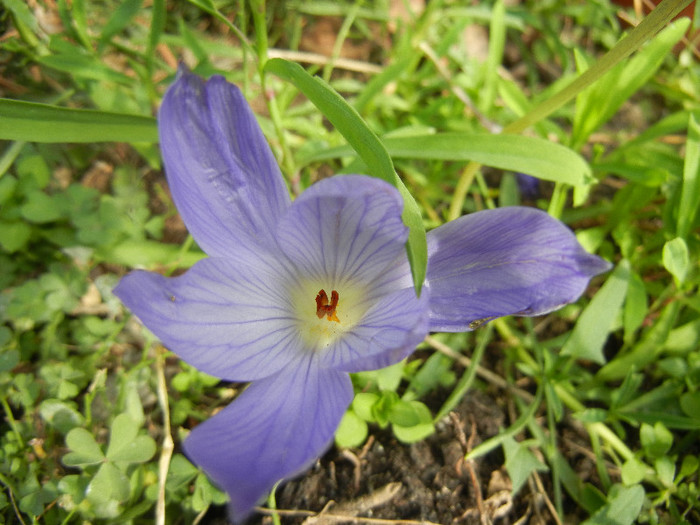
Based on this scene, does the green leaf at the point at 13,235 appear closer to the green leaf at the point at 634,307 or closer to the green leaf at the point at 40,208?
the green leaf at the point at 40,208

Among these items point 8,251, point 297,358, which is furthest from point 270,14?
point 297,358

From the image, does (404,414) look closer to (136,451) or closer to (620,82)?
(136,451)

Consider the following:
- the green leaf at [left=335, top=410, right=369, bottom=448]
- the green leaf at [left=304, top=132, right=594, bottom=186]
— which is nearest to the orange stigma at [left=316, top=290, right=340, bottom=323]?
the green leaf at [left=335, top=410, right=369, bottom=448]

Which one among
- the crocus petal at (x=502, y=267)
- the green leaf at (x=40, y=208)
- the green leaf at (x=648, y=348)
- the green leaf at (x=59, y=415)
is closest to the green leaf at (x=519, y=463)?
the green leaf at (x=648, y=348)

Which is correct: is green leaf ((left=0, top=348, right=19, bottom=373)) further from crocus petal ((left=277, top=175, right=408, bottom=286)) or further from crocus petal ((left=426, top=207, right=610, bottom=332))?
crocus petal ((left=426, top=207, right=610, bottom=332))

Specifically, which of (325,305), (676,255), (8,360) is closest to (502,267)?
(325,305)
